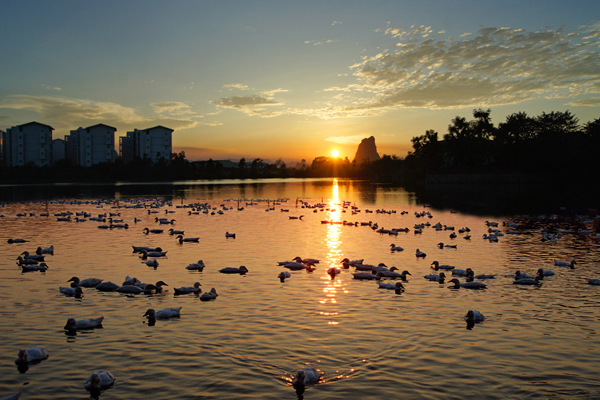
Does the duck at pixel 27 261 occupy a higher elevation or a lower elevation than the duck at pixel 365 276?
higher

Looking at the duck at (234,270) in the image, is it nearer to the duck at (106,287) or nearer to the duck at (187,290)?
the duck at (187,290)

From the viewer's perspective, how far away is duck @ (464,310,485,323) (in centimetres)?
1550

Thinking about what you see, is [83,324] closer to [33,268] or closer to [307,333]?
[307,333]

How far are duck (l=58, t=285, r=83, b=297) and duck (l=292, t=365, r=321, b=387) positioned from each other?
1166 centimetres

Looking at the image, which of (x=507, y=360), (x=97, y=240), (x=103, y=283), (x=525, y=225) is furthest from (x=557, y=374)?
(x=525, y=225)

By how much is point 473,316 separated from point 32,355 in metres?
14.0

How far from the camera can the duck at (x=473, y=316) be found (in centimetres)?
1550

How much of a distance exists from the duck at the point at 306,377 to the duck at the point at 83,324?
7653 mm

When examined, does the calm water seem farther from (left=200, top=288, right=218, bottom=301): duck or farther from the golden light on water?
(left=200, top=288, right=218, bottom=301): duck

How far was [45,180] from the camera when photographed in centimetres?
17700

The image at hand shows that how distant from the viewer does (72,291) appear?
1862 centimetres

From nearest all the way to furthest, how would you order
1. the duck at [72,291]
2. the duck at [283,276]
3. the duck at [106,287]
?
the duck at [72,291]
the duck at [106,287]
the duck at [283,276]

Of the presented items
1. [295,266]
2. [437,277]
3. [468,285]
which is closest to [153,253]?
[295,266]

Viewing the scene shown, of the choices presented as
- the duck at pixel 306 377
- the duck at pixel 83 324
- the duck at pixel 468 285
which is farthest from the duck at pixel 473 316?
the duck at pixel 83 324
